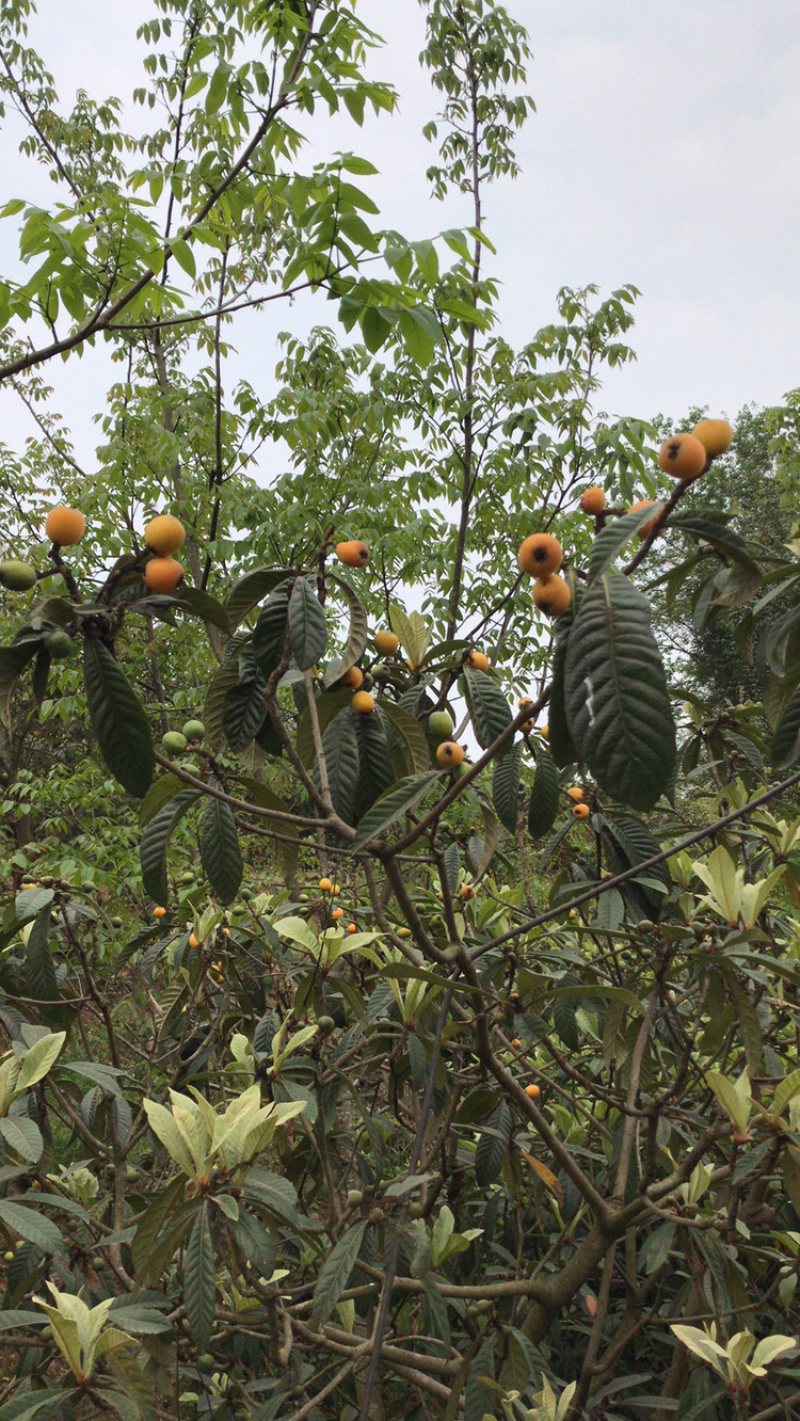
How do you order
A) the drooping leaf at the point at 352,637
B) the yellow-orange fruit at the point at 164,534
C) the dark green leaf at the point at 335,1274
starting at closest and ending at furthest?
the yellow-orange fruit at the point at 164,534 < the drooping leaf at the point at 352,637 < the dark green leaf at the point at 335,1274

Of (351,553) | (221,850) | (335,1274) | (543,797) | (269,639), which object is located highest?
(351,553)

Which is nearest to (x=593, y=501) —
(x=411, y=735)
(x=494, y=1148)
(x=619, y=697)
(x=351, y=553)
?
(x=619, y=697)

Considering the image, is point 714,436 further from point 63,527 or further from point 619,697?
point 63,527

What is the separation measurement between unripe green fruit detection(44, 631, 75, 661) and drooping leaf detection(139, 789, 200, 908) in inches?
12.6

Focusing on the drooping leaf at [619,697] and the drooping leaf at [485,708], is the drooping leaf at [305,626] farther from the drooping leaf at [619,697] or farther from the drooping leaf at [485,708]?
the drooping leaf at [619,697]

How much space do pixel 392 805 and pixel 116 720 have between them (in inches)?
11.1

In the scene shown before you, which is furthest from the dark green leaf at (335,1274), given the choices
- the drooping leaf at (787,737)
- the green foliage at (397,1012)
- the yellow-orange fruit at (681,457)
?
the yellow-orange fruit at (681,457)

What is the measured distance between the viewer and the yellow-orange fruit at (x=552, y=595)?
67 cm

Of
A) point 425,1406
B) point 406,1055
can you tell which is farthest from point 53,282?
point 425,1406

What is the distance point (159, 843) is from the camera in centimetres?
105

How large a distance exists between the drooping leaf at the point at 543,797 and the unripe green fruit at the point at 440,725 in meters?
0.13

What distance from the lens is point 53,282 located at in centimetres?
223

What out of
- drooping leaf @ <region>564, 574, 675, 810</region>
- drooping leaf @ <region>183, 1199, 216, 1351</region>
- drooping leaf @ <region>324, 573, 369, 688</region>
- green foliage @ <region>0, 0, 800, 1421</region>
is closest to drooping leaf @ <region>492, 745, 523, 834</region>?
green foliage @ <region>0, 0, 800, 1421</region>

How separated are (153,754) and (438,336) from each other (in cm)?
133
